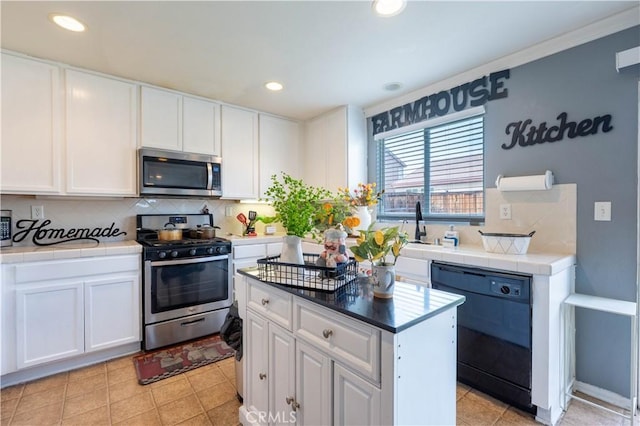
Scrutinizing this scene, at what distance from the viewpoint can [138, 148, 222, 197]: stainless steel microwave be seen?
279cm

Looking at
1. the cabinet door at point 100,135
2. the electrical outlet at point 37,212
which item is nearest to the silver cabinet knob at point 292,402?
the cabinet door at point 100,135

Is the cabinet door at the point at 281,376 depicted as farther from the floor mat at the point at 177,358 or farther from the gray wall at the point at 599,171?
the gray wall at the point at 599,171

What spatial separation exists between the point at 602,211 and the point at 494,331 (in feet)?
3.40

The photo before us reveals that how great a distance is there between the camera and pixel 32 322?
2.16 meters

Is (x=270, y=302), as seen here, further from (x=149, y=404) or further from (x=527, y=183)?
(x=527, y=183)

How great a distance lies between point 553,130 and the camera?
2135 mm

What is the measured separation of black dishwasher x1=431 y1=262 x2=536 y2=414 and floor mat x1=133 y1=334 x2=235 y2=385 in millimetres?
1880

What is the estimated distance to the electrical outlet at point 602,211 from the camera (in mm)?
1912

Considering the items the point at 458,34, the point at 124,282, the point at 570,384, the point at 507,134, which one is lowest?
the point at 570,384

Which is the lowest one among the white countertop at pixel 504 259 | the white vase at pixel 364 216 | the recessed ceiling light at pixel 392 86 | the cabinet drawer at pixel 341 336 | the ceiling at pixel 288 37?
the cabinet drawer at pixel 341 336

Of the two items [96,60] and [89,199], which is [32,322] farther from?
[96,60]

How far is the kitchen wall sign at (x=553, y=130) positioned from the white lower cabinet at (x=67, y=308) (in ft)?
10.6

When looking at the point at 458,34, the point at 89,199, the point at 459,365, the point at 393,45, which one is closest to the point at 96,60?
the point at 89,199

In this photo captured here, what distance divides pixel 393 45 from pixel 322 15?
0.60m
